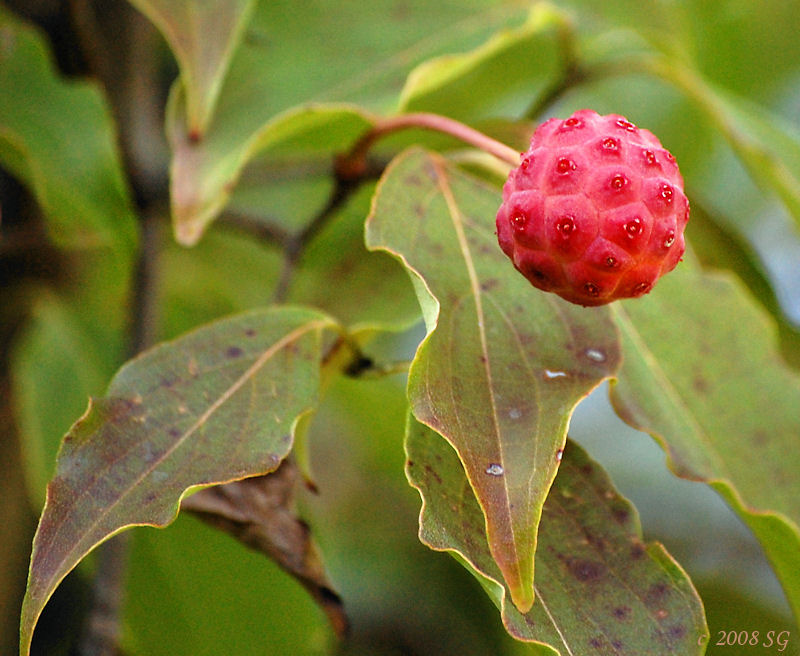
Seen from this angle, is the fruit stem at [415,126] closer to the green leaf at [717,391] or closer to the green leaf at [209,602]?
the green leaf at [717,391]

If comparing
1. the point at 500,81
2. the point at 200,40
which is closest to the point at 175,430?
the point at 200,40

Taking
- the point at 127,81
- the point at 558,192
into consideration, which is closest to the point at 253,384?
the point at 558,192

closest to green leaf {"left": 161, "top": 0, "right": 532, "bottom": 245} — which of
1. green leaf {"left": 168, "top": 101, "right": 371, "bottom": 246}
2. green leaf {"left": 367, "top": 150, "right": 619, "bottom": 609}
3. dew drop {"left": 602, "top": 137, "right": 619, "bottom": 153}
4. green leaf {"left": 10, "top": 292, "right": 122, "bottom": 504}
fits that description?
green leaf {"left": 168, "top": 101, "right": 371, "bottom": 246}

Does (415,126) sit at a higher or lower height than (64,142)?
higher

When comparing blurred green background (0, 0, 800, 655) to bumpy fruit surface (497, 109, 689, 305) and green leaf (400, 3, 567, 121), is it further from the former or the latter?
bumpy fruit surface (497, 109, 689, 305)

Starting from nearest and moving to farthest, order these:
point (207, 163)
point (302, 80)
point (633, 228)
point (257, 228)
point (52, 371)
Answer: point (633, 228) < point (207, 163) < point (302, 80) < point (257, 228) < point (52, 371)

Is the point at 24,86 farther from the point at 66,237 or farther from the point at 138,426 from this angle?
the point at 138,426

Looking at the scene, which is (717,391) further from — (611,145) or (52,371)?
(52,371)

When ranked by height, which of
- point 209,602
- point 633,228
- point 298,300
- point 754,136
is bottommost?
point 209,602
